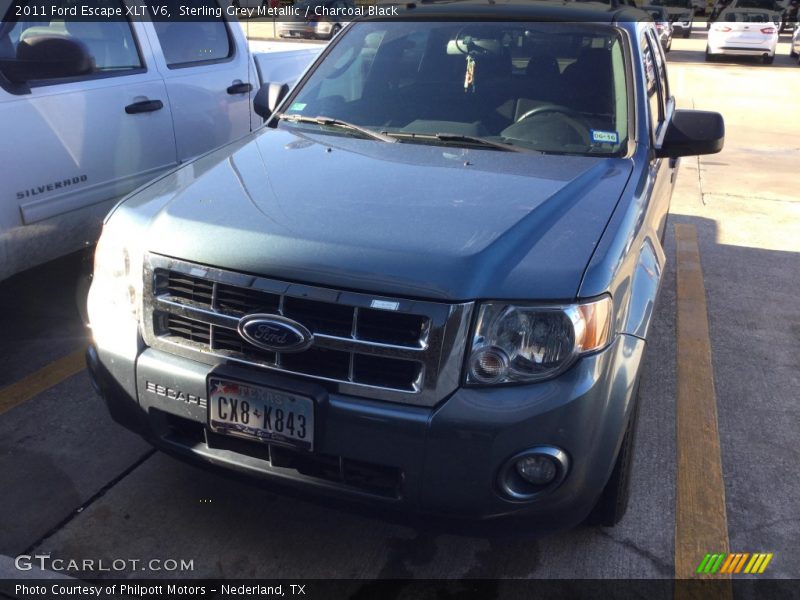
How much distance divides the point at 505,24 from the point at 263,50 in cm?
305

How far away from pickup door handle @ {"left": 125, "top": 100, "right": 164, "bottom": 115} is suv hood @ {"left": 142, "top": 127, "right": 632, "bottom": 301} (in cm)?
146

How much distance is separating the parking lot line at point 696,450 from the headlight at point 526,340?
102 centimetres

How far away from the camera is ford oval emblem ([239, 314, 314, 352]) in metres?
2.33

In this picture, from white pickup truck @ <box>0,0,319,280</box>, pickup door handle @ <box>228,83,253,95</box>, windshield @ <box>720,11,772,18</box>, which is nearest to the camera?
white pickup truck @ <box>0,0,319,280</box>

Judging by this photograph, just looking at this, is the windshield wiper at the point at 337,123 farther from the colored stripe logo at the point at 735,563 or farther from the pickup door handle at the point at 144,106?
the colored stripe logo at the point at 735,563

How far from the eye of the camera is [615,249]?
2498 millimetres

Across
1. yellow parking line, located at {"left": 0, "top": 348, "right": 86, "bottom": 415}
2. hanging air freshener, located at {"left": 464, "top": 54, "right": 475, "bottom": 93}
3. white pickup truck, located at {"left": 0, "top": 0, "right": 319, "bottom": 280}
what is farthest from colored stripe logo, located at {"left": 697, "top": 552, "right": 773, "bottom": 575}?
white pickup truck, located at {"left": 0, "top": 0, "right": 319, "bottom": 280}

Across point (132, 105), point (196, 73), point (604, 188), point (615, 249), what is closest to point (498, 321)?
point (615, 249)

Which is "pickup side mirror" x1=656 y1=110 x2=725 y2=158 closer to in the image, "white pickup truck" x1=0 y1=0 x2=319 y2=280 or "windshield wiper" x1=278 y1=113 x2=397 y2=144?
"windshield wiper" x1=278 y1=113 x2=397 y2=144

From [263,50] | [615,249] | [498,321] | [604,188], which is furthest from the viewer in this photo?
[263,50]

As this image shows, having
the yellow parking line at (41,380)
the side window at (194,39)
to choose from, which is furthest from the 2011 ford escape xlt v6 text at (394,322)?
the side window at (194,39)

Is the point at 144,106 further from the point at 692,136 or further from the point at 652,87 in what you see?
the point at 692,136

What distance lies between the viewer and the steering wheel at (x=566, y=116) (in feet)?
11.2

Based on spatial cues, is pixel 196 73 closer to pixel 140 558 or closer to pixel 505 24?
pixel 505 24
